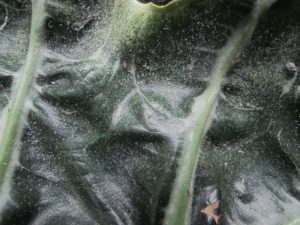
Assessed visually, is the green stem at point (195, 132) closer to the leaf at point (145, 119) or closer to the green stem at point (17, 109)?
the leaf at point (145, 119)

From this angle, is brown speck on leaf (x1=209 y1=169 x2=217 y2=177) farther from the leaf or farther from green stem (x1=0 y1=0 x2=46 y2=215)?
green stem (x1=0 y1=0 x2=46 y2=215)

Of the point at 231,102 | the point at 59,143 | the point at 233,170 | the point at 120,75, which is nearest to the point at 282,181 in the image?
the point at 233,170

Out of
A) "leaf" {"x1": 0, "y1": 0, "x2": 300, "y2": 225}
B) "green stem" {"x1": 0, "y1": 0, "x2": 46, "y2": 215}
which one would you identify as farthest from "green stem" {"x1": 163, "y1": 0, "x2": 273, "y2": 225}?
"green stem" {"x1": 0, "y1": 0, "x2": 46, "y2": 215}

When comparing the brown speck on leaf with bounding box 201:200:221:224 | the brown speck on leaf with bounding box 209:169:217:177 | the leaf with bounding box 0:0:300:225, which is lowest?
the brown speck on leaf with bounding box 201:200:221:224

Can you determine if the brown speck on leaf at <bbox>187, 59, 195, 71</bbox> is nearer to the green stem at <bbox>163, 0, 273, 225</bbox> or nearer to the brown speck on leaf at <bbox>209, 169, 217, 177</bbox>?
the green stem at <bbox>163, 0, 273, 225</bbox>

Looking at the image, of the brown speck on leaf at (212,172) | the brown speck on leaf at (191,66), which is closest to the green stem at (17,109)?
the brown speck on leaf at (191,66)

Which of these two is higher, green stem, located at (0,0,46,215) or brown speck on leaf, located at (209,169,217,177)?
green stem, located at (0,0,46,215)

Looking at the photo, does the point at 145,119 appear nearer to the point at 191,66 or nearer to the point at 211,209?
the point at 191,66
